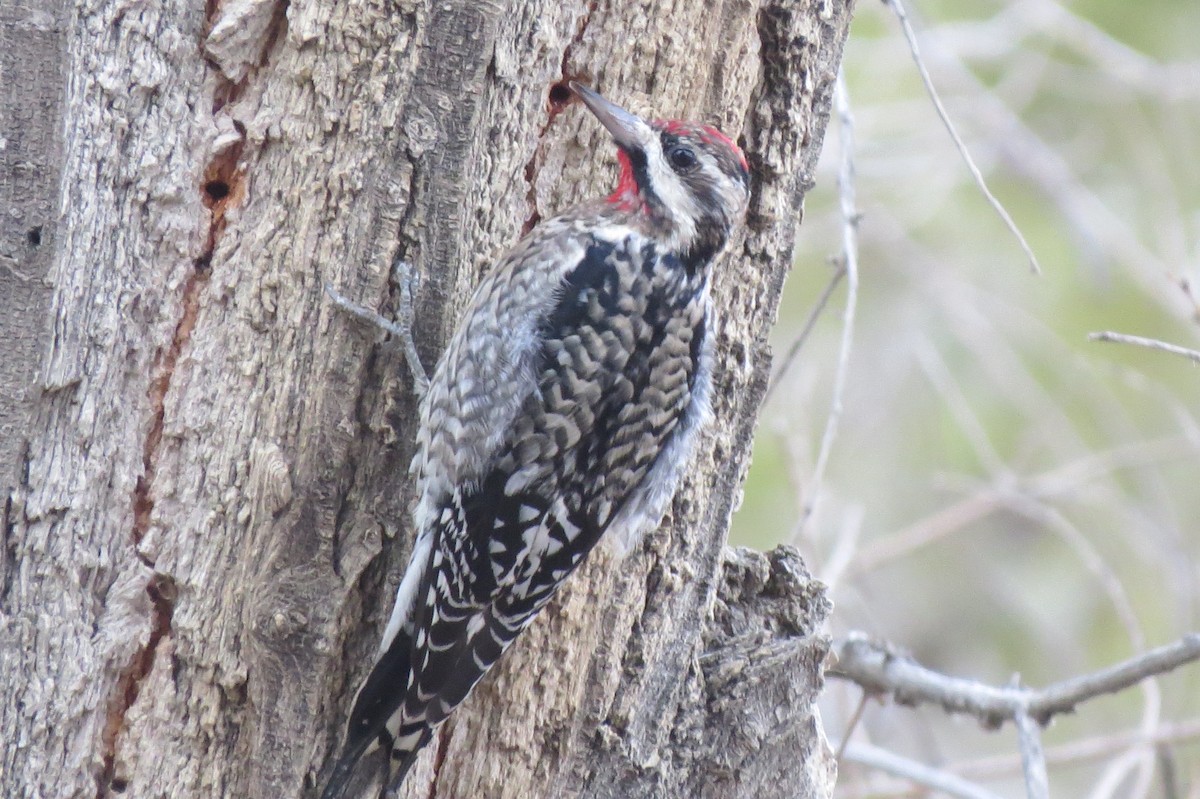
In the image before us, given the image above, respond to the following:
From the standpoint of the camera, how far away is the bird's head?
2.69 m

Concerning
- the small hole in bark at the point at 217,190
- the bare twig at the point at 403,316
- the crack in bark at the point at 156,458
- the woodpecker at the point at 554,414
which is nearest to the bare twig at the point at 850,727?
the woodpecker at the point at 554,414

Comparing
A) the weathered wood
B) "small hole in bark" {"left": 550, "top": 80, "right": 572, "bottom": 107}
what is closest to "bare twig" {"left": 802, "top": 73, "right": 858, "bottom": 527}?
"small hole in bark" {"left": 550, "top": 80, "right": 572, "bottom": 107}

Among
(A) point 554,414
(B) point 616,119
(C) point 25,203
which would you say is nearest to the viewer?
(C) point 25,203

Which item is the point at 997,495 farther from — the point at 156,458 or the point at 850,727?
the point at 156,458

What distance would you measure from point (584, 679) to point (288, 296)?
101 centimetres

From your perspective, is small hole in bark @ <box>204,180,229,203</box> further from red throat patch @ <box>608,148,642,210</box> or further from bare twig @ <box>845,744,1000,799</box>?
bare twig @ <box>845,744,1000,799</box>

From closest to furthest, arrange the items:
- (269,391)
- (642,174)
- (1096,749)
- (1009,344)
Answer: (269,391) < (642,174) < (1096,749) < (1009,344)

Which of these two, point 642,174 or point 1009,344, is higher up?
point 1009,344

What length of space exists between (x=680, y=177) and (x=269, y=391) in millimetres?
1118

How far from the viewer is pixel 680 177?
9.73 feet

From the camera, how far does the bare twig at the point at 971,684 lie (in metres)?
2.94

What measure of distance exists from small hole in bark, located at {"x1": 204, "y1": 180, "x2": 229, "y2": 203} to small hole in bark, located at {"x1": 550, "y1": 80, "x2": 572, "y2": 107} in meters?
0.71

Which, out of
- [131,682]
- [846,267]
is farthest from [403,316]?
[846,267]

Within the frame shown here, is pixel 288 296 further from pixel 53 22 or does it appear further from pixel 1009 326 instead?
pixel 1009 326
